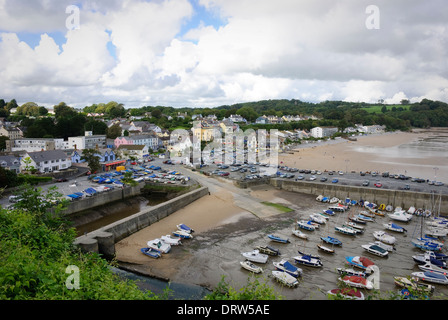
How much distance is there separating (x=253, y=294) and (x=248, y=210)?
1655cm

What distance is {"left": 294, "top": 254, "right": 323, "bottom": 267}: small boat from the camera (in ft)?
45.5

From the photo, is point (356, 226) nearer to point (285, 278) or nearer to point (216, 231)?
point (285, 278)

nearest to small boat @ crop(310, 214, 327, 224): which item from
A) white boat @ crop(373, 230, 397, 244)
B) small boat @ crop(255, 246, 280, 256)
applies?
white boat @ crop(373, 230, 397, 244)

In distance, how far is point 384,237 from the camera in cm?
1717

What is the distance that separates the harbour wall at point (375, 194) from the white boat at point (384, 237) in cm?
734

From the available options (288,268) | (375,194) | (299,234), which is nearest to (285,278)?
(288,268)

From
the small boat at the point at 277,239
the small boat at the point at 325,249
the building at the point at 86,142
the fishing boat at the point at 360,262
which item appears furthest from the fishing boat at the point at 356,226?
the building at the point at 86,142

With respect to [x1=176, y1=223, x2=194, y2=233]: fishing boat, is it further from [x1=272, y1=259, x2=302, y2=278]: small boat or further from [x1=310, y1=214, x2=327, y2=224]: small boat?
[x1=310, y1=214, x2=327, y2=224]: small boat

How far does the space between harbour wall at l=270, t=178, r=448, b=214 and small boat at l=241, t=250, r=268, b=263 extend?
573 inches

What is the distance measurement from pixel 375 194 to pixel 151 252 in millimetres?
19750

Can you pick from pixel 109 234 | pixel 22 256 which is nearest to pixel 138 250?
pixel 109 234

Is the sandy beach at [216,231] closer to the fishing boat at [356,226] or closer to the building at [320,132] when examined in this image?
the fishing boat at [356,226]

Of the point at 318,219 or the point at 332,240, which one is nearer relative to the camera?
the point at 332,240

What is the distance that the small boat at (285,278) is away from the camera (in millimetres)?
12234
